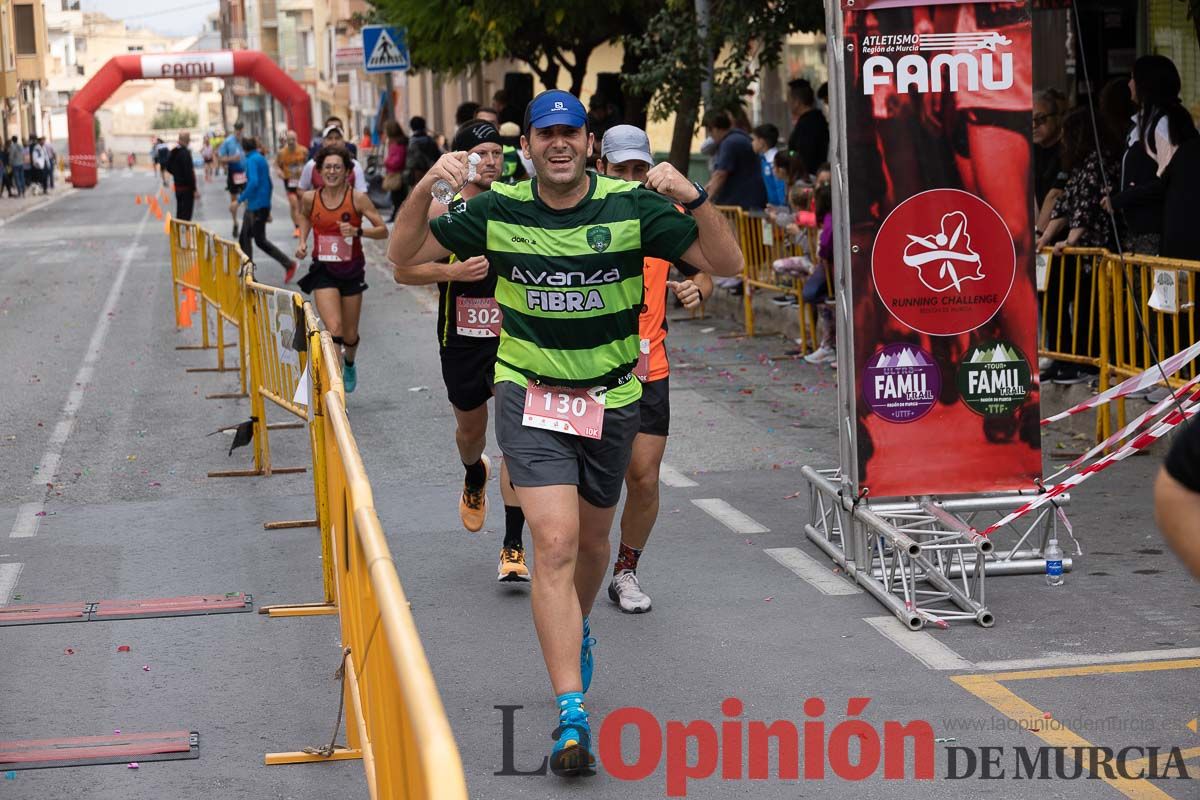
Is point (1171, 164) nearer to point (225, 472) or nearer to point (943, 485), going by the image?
point (943, 485)

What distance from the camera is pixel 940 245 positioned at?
7.36m

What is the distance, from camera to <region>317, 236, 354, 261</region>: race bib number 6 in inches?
502

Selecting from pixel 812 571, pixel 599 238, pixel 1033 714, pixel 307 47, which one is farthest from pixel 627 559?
pixel 307 47

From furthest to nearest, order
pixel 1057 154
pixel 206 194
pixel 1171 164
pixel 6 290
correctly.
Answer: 1. pixel 206 194
2. pixel 6 290
3. pixel 1057 154
4. pixel 1171 164

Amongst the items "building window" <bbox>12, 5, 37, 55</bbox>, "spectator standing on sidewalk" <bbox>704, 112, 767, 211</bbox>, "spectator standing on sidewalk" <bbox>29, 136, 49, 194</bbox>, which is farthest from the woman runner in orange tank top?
"building window" <bbox>12, 5, 37, 55</bbox>

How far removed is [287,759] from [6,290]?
20.6 metres

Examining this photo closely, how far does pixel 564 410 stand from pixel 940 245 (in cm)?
255

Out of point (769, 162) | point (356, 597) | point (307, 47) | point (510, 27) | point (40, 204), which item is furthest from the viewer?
point (307, 47)

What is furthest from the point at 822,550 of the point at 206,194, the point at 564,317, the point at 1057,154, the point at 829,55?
the point at 206,194

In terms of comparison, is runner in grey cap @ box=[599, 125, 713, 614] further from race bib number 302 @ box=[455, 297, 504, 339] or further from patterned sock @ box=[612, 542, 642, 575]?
race bib number 302 @ box=[455, 297, 504, 339]

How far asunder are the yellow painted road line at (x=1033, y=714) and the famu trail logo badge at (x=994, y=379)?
165 centimetres

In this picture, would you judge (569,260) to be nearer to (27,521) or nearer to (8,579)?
Result: (8,579)

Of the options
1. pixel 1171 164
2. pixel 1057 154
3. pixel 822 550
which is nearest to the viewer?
pixel 822 550

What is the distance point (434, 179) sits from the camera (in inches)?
208
